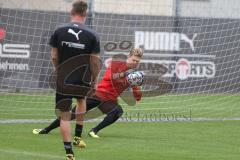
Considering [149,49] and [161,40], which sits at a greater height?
[161,40]

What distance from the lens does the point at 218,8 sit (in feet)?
63.9

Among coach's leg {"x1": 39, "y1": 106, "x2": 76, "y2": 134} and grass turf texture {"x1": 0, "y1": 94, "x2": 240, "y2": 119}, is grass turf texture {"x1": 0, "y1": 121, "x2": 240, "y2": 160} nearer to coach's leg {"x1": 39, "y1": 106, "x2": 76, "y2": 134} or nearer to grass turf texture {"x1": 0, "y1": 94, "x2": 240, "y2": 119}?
coach's leg {"x1": 39, "y1": 106, "x2": 76, "y2": 134}

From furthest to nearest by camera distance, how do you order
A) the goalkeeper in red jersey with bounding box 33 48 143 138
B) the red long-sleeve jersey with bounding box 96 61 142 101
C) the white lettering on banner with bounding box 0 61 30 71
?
1. the white lettering on banner with bounding box 0 61 30 71
2. the red long-sleeve jersey with bounding box 96 61 142 101
3. the goalkeeper in red jersey with bounding box 33 48 143 138

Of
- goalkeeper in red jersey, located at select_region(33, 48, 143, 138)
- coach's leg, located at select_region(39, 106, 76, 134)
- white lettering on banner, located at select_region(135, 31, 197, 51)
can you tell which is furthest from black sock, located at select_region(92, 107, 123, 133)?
white lettering on banner, located at select_region(135, 31, 197, 51)

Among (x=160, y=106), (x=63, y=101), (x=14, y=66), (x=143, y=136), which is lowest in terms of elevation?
(x=160, y=106)

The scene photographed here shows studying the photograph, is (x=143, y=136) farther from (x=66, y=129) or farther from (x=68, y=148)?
(x=68, y=148)

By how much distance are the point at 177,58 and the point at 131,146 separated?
35.9ft

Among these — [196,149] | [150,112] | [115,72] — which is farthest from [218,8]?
[196,149]

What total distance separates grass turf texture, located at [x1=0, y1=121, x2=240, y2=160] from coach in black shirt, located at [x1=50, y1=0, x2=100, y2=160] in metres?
0.77

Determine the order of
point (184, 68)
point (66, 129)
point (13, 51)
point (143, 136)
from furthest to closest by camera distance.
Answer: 1. point (184, 68)
2. point (13, 51)
3. point (143, 136)
4. point (66, 129)

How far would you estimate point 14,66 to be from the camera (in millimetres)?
19688

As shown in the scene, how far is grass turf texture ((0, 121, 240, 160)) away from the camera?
10.4 m

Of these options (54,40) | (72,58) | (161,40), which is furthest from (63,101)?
(161,40)

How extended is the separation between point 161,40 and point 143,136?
26.6 ft
